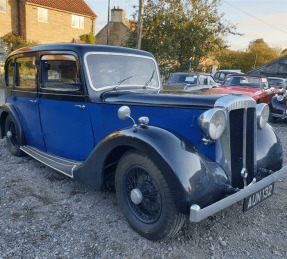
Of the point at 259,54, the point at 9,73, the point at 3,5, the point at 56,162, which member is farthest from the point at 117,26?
the point at 56,162

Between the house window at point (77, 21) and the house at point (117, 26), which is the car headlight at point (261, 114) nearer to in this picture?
the house window at point (77, 21)

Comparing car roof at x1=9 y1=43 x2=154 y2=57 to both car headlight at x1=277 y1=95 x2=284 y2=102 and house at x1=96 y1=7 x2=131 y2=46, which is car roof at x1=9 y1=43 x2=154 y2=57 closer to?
car headlight at x1=277 y1=95 x2=284 y2=102

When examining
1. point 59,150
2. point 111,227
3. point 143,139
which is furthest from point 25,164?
point 143,139

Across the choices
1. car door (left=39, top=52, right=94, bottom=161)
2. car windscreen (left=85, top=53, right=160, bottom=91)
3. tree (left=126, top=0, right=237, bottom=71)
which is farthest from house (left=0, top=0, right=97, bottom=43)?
car windscreen (left=85, top=53, right=160, bottom=91)

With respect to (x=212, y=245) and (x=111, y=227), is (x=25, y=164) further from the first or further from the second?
(x=212, y=245)

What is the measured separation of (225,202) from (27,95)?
10.2 feet

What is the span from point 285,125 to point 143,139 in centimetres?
771

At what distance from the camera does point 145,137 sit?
2.31 m

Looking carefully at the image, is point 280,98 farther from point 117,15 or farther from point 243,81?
point 117,15

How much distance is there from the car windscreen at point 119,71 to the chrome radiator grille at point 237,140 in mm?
1363

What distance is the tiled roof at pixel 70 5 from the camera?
879 inches

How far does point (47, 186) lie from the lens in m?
3.48

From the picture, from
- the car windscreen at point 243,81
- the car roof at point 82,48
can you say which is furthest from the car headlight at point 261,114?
the car windscreen at point 243,81

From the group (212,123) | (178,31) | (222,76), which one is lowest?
Result: (212,123)
